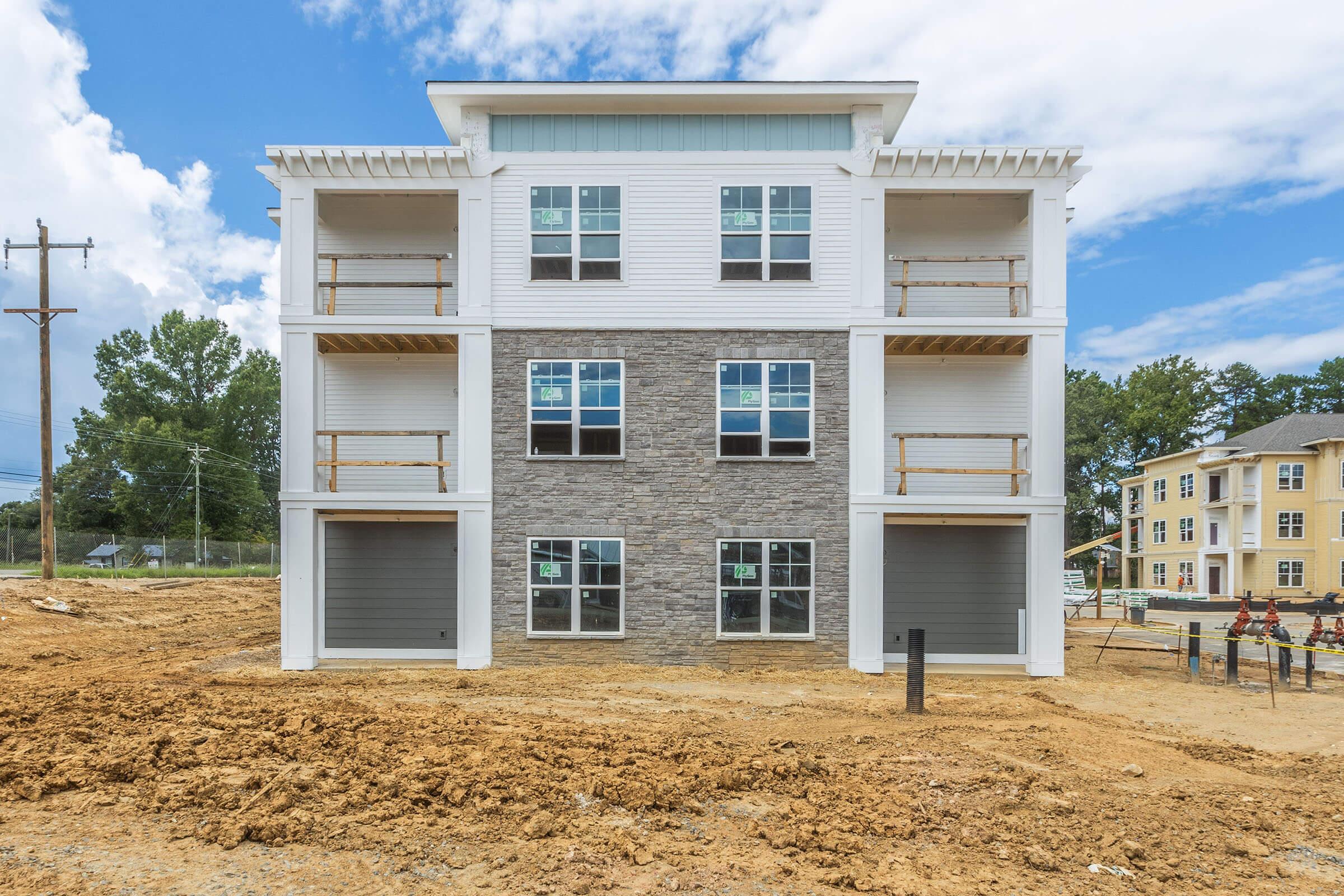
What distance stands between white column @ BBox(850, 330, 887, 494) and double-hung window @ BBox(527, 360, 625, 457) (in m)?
4.26

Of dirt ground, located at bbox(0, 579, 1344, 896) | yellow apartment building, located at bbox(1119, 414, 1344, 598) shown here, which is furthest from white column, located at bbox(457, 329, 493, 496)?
yellow apartment building, located at bbox(1119, 414, 1344, 598)

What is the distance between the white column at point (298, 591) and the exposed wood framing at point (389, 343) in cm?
322

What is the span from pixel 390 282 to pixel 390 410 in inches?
99.8

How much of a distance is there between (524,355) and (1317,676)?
16.4 metres

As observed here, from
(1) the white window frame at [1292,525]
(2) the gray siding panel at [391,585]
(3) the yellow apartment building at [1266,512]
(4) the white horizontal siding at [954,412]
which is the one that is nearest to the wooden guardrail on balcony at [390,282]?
(2) the gray siding panel at [391,585]

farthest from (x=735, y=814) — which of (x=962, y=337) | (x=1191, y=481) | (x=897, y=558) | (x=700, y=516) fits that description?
(x=1191, y=481)

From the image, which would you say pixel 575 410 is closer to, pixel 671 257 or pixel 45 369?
pixel 671 257

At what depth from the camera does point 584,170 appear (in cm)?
1491

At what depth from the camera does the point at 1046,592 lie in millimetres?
14500

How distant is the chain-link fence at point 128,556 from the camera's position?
115 ft

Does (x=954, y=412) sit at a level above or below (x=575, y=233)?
below

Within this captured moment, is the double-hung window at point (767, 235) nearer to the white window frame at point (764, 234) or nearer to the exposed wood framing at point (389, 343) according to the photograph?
the white window frame at point (764, 234)

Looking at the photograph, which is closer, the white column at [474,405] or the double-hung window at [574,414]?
the white column at [474,405]

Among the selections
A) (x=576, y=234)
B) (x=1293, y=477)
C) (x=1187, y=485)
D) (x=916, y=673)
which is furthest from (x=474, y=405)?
(x=1187, y=485)
